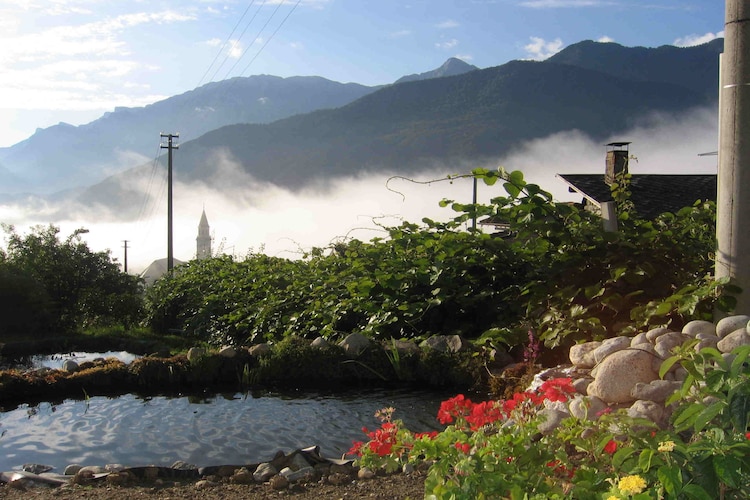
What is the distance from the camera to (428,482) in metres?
1.98

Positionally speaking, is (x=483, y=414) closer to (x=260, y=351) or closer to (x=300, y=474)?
(x=300, y=474)

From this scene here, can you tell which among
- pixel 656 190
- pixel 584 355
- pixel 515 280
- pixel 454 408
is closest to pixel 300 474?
pixel 454 408

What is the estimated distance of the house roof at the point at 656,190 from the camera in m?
16.1

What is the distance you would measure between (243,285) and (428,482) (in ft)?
29.5

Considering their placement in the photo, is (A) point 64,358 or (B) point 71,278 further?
(B) point 71,278

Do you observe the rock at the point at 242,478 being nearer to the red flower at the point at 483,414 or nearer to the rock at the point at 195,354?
the red flower at the point at 483,414

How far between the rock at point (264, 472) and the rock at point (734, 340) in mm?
2395

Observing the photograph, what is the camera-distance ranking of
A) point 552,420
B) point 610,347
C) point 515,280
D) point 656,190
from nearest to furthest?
1. point 552,420
2. point 610,347
3. point 515,280
4. point 656,190

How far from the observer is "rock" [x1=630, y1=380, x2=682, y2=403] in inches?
134

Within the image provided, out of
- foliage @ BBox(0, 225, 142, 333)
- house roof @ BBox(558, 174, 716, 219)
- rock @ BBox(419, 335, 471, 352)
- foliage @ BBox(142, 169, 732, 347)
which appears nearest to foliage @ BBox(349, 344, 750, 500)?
foliage @ BBox(142, 169, 732, 347)

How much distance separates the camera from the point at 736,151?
4.35 m

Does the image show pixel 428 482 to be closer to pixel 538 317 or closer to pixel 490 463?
pixel 490 463

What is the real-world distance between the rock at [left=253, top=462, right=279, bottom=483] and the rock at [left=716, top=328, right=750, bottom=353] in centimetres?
240

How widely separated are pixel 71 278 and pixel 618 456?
13.6 metres
